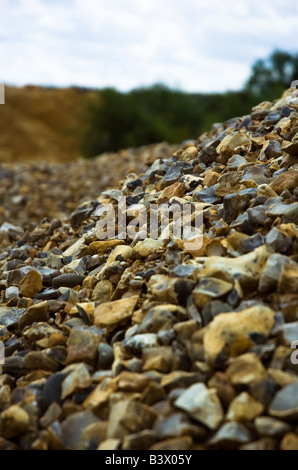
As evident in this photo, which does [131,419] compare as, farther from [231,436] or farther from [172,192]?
[172,192]

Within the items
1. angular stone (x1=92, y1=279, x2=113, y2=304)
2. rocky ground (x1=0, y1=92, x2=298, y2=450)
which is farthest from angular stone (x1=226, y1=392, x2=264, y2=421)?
angular stone (x1=92, y1=279, x2=113, y2=304)

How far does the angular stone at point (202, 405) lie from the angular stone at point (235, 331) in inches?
5.0

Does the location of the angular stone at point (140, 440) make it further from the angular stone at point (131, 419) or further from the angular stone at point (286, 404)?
the angular stone at point (286, 404)

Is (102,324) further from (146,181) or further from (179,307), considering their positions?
(146,181)

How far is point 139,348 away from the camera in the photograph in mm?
1863

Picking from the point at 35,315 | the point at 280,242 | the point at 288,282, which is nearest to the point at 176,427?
the point at 288,282

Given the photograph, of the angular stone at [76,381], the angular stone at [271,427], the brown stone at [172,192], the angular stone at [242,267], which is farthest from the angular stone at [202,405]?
the brown stone at [172,192]

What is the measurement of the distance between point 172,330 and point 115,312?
31 cm

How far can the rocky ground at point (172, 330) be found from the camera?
1576 millimetres

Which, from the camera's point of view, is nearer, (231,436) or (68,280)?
(231,436)

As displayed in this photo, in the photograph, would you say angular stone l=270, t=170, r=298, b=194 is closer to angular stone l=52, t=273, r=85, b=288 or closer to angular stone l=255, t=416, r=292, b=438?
angular stone l=52, t=273, r=85, b=288

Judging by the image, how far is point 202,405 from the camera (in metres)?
1.56

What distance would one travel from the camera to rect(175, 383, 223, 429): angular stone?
1.54m

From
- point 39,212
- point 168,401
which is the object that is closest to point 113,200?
point 168,401
